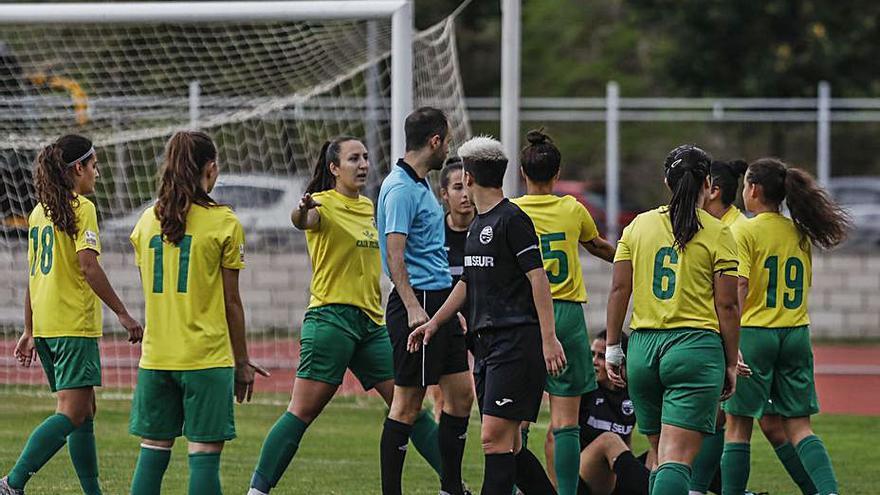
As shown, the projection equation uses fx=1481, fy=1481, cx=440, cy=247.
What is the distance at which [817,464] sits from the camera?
25.6ft

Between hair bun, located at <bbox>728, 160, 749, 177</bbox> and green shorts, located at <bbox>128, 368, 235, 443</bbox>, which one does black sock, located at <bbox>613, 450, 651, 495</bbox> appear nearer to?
hair bun, located at <bbox>728, 160, 749, 177</bbox>

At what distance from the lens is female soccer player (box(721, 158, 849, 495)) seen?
7871 mm

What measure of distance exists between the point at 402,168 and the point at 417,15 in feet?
66.8

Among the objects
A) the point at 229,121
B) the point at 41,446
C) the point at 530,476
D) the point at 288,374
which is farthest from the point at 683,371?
the point at 288,374

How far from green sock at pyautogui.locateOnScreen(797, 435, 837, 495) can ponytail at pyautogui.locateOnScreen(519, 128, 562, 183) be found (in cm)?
197

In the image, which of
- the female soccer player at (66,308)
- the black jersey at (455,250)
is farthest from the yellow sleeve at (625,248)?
the female soccer player at (66,308)

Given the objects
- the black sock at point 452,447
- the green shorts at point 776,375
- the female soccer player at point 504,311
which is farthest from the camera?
the green shorts at point 776,375

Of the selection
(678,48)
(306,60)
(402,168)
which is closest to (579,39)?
(678,48)

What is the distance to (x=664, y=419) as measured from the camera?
21.9 feet

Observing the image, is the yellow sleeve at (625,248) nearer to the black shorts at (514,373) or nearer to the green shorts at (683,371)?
the green shorts at (683,371)

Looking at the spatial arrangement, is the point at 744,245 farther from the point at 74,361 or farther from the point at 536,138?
the point at 74,361

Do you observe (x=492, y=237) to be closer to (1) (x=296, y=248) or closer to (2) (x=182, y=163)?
(2) (x=182, y=163)

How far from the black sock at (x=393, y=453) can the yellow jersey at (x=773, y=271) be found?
6.36 ft

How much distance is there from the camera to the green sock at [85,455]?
306 inches
